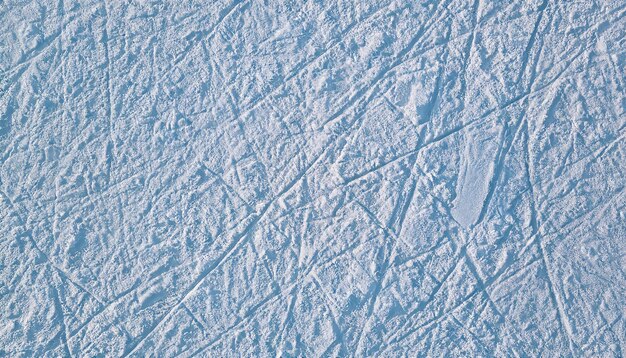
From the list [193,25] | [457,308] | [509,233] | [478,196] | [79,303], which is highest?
[193,25]

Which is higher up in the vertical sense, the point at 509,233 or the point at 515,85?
the point at 515,85

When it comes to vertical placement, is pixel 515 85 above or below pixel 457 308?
above

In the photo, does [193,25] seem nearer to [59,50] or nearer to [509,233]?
[59,50]

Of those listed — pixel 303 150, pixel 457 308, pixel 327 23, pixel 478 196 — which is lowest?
pixel 457 308

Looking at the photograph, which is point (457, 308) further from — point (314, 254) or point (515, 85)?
point (515, 85)

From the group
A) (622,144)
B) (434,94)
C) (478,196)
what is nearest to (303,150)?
(434,94)

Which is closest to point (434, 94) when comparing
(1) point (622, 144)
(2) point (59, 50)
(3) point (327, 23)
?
(3) point (327, 23)
